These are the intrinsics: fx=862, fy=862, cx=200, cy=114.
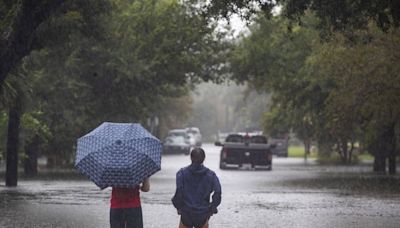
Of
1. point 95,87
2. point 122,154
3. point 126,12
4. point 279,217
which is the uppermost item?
point 126,12

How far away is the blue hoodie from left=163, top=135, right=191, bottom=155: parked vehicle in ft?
200

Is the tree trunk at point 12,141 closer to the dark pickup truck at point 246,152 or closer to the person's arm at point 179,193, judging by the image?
the person's arm at point 179,193

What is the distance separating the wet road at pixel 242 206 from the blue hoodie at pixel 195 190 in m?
5.88

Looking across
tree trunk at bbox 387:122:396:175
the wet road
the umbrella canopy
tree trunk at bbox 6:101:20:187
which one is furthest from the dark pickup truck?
the umbrella canopy

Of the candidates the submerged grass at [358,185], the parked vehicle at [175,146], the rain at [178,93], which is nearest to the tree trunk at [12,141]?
the rain at [178,93]

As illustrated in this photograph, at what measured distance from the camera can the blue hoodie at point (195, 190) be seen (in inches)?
387

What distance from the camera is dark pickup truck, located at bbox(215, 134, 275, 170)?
143 ft

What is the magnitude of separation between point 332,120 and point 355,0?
58.5 feet

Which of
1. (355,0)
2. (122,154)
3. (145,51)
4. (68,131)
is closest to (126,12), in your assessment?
(145,51)

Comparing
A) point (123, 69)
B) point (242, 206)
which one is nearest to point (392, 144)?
point (123, 69)

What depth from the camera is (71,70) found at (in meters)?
34.1

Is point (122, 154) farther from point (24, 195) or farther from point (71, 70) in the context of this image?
point (71, 70)

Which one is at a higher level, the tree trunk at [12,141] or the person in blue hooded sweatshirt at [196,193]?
the tree trunk at [12,141]

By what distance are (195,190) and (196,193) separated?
4cm
